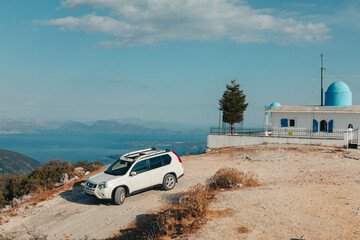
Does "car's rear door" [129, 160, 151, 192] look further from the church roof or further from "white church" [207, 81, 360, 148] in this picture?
the church roof

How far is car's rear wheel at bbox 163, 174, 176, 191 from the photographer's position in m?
13.3

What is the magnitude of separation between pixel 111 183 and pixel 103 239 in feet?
10.7

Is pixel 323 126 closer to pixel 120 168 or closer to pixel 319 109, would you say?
pixel 319 109

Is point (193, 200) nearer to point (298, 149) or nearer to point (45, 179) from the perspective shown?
point (45, 179)

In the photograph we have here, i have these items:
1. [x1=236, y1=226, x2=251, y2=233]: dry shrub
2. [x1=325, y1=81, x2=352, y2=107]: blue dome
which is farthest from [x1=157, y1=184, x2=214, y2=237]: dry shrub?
[x1=325, y1=81, x2=352, y2=107]: blue dome

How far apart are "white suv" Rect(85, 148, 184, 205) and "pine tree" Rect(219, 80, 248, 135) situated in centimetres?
2407

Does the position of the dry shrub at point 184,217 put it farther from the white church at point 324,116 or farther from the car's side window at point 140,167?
the white church at point 324,116

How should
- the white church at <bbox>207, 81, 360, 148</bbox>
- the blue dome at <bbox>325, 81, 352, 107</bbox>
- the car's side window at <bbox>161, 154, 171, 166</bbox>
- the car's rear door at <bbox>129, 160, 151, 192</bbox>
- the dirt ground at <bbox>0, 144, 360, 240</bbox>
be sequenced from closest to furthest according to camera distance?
the dirt ground at <bbox>0, 144, 360, 240</bbox> < the car's rear door at <bbox>129, 160, 151, 192</bbox> < the car's side window at <bbox>161, 154, 171, 166</bbox> < the white church at <bbox>207, 81, 360, 148</bbox> < the blue dome at <bbox>325, 81, 352, 107</bbox>

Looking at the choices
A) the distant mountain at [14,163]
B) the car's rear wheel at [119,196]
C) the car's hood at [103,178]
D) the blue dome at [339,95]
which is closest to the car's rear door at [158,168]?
the car's rear wheel at [119,196]

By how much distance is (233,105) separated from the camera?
37.0m

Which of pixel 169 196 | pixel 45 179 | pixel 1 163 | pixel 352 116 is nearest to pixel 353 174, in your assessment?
pixel 169 196

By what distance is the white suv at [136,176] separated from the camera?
11.7 meters

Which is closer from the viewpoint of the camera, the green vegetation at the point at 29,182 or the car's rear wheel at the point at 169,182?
the car's rear wheel at the point at 169,182

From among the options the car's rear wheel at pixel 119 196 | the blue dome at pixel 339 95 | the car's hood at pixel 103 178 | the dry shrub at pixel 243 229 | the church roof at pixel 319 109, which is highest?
the blue dome at pixel 339 95
